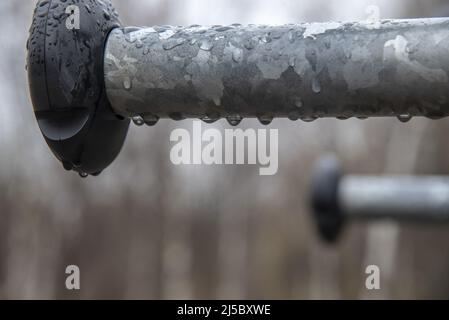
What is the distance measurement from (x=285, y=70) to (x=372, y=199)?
2.51ft

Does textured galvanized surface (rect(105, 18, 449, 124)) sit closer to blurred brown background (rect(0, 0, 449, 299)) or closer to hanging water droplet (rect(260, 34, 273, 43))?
hanging water droplet (rect(260, 34, 273, 43))

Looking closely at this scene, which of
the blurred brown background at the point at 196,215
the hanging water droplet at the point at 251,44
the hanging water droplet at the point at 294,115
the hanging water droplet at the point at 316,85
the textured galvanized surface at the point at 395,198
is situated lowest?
the hanging water droplet at the point at 294,115

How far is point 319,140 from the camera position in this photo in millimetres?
15016

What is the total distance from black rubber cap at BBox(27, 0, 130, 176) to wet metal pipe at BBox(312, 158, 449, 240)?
0.65m

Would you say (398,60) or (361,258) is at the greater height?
(361,258)

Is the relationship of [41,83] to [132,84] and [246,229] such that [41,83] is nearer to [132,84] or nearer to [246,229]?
[132,84]

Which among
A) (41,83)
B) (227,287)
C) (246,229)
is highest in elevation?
(246,229)

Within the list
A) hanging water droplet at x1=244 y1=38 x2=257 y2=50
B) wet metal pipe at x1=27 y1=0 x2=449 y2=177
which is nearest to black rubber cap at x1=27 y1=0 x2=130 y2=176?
wet metal pipe at x1=27 y1=0 x2=449 y2=177

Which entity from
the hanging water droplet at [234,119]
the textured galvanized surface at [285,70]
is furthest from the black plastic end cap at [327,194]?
the textured galvanized surface at [285,70]

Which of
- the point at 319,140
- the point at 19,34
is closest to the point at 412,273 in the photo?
the point at 319,140

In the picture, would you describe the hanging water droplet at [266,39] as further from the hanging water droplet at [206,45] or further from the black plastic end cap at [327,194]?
the black plastic end cap at [327,194]

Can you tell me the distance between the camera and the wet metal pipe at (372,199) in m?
1.13

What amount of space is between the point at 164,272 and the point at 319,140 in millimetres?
3772

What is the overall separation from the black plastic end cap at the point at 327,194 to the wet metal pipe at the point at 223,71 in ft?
2.38
